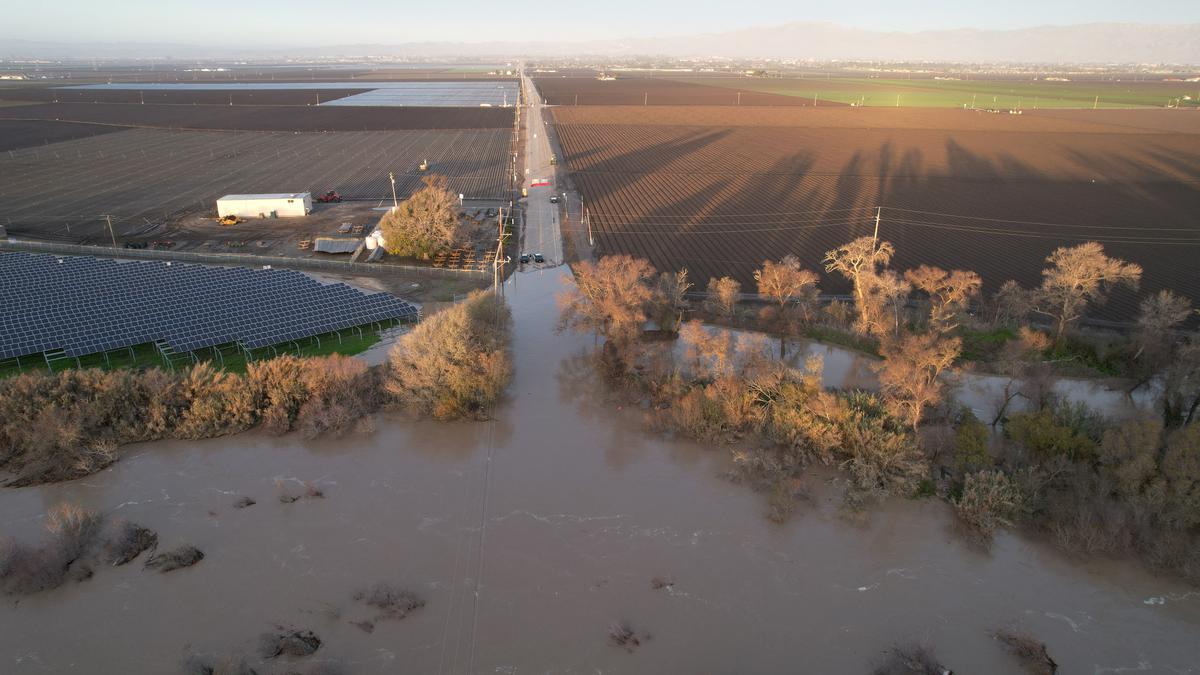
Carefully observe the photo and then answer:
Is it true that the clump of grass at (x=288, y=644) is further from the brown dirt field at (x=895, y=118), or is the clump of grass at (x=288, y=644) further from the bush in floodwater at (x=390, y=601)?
the brown dirt field at (x=895, y=118)

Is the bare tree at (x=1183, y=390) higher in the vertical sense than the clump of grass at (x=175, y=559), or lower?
higher

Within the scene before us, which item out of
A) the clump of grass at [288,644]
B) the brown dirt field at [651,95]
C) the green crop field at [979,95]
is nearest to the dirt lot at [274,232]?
the clump of grass at [288,644]

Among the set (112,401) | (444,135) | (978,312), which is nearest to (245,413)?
(112,401)

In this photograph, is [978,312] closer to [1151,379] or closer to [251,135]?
[1151,379]

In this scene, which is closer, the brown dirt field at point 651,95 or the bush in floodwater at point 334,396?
the bush in floodwater at point 334,396

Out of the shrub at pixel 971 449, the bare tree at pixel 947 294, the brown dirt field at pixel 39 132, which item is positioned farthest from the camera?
the brown dirt field at pixel 39 132

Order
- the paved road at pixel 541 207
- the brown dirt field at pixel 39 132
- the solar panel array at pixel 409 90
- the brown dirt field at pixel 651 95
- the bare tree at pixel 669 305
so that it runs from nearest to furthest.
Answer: the bare tree at pixel 669 305, the paved road at pixel 541 207, the brown dirt field at pixel 39 132, the brown dirt field at pixel 651 95, the solar panel array at pixel 409 90

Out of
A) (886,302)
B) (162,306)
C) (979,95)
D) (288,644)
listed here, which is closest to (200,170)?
(162,306)

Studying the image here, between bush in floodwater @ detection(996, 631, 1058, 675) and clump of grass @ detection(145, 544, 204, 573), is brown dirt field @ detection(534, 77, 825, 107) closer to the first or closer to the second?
clump of grass @ detection(145, 544, 204, 573)
